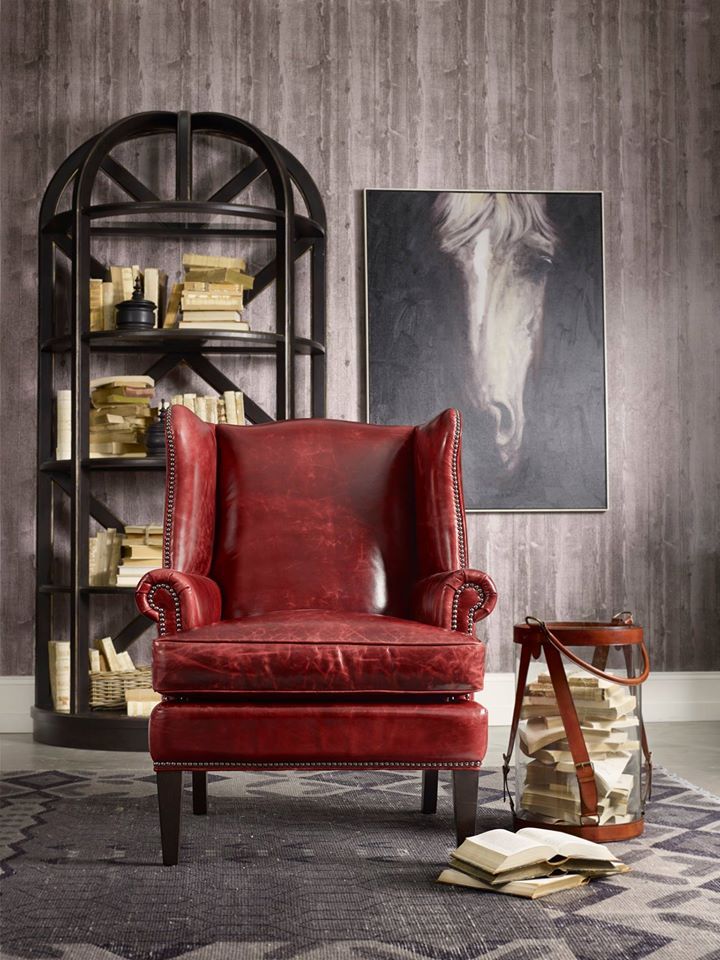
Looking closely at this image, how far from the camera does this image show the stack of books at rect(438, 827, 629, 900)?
2.08 m

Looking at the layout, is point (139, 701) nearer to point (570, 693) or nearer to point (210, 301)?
point (210, 301)

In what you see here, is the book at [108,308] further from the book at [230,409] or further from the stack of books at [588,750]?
the stack of books at [588,750]

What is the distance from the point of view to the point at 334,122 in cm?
460

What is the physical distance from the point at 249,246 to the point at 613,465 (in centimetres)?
182

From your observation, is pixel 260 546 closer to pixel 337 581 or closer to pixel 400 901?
pixel 337 581

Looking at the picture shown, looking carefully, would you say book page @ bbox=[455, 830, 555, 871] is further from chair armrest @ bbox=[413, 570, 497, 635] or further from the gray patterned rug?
chair armrest @ bbox=[413, 570, 497, 635]

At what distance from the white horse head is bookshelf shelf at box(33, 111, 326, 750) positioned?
63 cm

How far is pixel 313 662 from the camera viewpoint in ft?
7.55

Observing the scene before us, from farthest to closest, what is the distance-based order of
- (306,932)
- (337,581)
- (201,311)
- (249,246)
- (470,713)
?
1. (249,246)
2. (201,311)
3. (337,581)
4. (470,713)
5. (306,932)

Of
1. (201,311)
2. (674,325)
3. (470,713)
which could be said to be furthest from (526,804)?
(674,325)

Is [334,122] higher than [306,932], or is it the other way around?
[334,122]

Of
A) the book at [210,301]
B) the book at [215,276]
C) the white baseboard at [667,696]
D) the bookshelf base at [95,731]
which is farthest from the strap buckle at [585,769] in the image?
the book at [215,276]

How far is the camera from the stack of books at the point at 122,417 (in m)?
4.16

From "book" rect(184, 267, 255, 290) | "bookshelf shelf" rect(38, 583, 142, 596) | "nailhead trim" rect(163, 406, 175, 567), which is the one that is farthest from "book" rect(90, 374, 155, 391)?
"nailhead trim" rect(163, 406, 175, 567)
